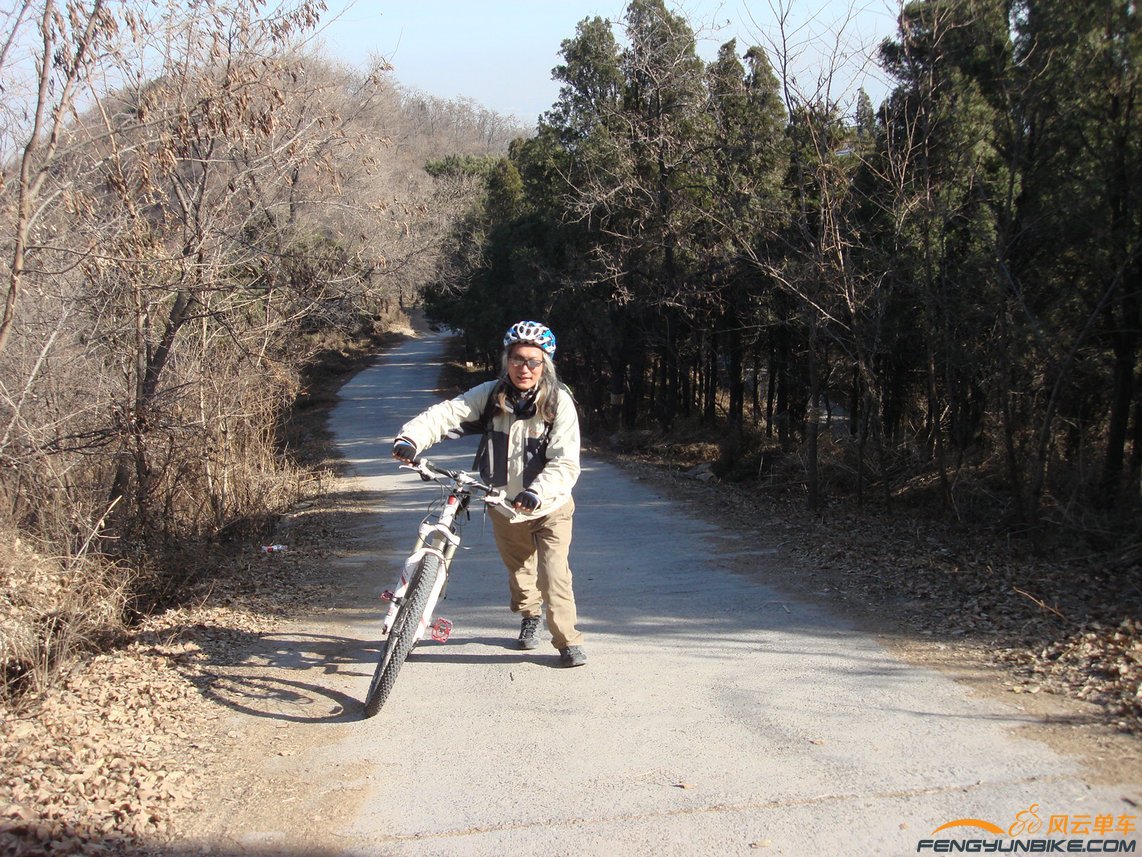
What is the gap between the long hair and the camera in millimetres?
5445

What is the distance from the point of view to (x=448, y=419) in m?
5.52

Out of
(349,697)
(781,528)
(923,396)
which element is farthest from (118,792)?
(923,396)

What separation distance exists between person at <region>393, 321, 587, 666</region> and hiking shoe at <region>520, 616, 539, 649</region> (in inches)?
13.7

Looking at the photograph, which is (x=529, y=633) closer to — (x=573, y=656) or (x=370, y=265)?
(x=573, y=656)

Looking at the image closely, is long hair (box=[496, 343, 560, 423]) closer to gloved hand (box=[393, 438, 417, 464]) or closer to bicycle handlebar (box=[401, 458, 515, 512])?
bicycle handlebar (box=[401, 458, 515, 512])

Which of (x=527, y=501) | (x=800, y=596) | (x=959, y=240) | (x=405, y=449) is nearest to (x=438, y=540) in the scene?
(x=405, y=449)

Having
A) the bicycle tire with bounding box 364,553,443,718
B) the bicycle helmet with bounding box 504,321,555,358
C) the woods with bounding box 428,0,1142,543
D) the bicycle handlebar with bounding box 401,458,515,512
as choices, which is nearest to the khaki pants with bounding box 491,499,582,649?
the bicycle handlebar with bounding box 401,458,515,512

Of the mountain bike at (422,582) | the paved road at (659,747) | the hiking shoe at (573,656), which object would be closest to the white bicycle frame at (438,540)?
the mountain bike at (422,582)

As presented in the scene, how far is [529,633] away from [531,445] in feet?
4.44

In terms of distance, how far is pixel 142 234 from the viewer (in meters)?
7.54

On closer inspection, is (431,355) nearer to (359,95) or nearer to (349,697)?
(359,95)

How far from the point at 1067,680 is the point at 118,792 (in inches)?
181

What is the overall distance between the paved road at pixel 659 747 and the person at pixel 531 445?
552mm

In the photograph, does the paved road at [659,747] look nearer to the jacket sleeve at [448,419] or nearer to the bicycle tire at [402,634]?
the bicycle tire at [402,634]
